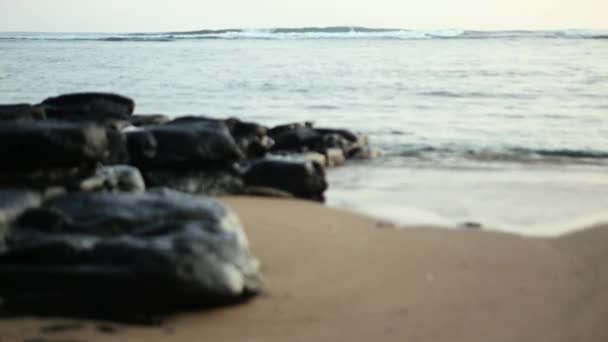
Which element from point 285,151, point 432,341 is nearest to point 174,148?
point 285,151

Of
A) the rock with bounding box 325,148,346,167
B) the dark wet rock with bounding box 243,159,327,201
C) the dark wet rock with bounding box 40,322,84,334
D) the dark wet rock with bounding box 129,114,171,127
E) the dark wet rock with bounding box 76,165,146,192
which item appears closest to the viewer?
the dark wet rock with bounding box 40,322,84,334

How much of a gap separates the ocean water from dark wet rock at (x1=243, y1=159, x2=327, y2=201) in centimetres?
23

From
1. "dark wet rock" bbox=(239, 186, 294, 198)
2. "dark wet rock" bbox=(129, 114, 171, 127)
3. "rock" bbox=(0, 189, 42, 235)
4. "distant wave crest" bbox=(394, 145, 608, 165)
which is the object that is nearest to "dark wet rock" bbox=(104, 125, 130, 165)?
"dark wet rock" bbox=(239, 186, 294, 198)

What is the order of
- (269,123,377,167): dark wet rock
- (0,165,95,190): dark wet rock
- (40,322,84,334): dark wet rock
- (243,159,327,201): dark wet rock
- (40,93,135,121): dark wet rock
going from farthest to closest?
(269,123,377,167): dark wet rock
(40,93,135,121): dark wet rock
(243,159,327,201): dark wet rock
(0,165,95,190): dark wet rock
(40,322,84,334): dark wet rock

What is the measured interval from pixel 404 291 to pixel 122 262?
166 centimetres

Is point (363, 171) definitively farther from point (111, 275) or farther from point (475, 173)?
point (111, 275)

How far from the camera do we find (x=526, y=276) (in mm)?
5180

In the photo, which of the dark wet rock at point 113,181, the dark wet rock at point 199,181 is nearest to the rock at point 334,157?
the dark wet rock at point 199,181

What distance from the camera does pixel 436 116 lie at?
1709 cm

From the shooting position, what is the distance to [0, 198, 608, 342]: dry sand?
4.11m

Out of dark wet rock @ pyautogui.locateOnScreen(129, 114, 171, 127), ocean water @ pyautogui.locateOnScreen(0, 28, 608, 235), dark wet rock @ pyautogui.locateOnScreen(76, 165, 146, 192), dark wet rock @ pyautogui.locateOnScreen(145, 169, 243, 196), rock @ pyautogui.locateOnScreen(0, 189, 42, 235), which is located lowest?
ocean water @ pyautogui.locateOnScreen(0, 28, 608, 235)

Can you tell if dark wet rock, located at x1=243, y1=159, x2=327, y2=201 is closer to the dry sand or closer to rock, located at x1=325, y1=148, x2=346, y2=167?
the dry sand

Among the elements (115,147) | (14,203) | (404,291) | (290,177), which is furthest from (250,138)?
(404,291)

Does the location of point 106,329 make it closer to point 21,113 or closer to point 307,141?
point 21,113
